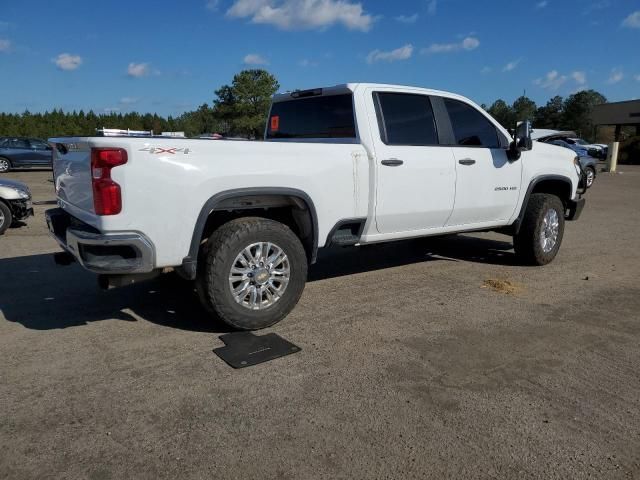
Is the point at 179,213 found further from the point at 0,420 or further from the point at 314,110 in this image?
the point at 314,110

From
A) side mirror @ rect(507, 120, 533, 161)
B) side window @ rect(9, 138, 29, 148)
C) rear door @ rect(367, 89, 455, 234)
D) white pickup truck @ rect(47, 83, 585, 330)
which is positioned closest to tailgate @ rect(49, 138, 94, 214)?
white pickup truck @ rect(47, 83, 585, 330)

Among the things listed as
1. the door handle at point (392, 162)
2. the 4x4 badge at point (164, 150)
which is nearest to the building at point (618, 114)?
the door handle at point (392, 162)

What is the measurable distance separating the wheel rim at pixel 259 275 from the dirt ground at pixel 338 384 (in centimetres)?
38

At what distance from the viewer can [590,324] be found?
457cm

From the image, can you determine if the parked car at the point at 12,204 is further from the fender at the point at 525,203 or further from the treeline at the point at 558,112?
the treeline at the point at 558,112

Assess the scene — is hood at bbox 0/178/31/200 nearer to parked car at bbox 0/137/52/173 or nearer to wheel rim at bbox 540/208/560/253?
wheel rim at bbox 540/208/560/253

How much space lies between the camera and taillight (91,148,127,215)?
348 centimetres

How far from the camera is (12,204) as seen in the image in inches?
344

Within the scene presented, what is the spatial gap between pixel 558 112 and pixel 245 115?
154 ft

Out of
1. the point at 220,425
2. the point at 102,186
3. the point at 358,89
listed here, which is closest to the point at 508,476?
the point at 220,425

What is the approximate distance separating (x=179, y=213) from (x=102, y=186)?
53 cm

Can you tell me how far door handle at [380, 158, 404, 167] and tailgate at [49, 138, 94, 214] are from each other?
2.46 m

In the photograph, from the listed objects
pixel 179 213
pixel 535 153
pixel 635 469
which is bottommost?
pixel 635 469

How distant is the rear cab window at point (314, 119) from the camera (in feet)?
16.4
